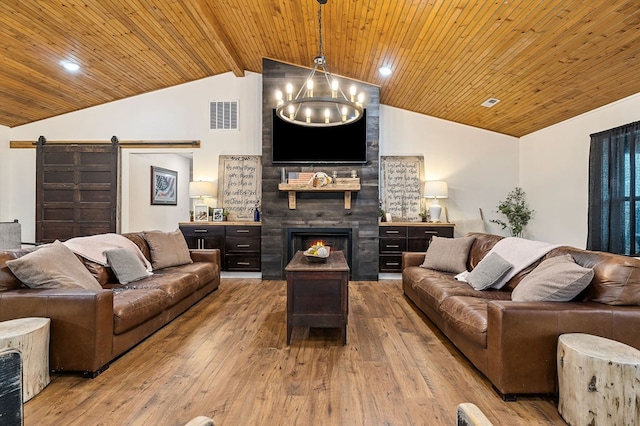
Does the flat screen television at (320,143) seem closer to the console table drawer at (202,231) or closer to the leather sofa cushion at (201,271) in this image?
the console table drawer at (202,231)

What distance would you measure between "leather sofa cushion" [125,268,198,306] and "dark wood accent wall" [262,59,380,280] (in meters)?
1.91

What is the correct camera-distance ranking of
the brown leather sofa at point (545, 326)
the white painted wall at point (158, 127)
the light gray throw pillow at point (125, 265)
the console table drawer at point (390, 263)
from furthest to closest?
the white painted wall at point (158, 127)
the console table drawer at point (390, 263)
the light gray throw pillow at point (125, 265)
the brown leather sofa at point (545, 326)

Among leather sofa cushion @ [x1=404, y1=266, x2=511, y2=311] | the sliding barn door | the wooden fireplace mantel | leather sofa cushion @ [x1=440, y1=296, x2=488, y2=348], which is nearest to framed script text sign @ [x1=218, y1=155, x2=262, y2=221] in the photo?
the wooden fireplace mantel

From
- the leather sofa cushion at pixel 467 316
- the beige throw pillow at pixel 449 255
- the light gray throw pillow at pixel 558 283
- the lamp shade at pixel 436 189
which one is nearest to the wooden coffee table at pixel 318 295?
the leather sofa cushion at pixel 467 316

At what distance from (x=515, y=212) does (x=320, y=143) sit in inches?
140

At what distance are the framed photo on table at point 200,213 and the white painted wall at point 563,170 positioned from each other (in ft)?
18.5

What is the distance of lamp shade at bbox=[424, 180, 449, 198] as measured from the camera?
5.70m

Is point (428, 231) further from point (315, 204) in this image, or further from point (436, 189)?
point (315, 204)

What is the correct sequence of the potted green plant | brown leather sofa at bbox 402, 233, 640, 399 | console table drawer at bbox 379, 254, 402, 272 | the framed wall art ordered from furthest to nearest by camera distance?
1. the framed wall art
2. the potted green plant
3. console table drawer at bbox 379, 254, 402, 272
4. brown leather sofa at bbox 402, 233, 640, 399

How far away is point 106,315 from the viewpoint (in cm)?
235

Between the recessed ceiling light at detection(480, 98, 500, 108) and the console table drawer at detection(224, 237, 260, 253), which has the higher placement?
the recessed ceiling light at detection(480, 98, 500, 108)

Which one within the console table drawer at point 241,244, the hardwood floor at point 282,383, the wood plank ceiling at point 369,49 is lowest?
the hardwood floor at point 282,383

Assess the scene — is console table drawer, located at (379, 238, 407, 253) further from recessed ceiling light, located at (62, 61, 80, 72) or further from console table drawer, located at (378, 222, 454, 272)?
recessed ceiling light, located at (62, 61, 80, 72)

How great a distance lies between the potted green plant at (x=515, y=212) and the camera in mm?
5781
